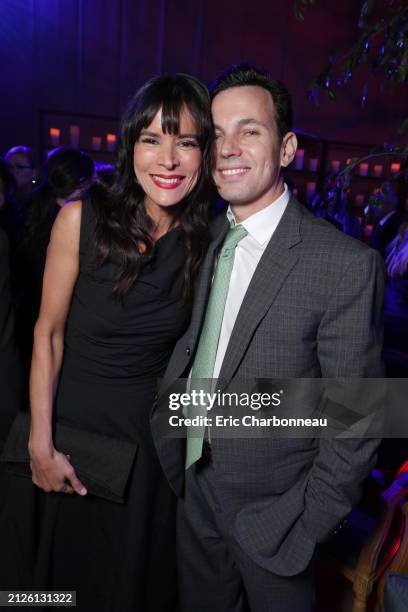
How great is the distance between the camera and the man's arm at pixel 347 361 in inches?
49.1

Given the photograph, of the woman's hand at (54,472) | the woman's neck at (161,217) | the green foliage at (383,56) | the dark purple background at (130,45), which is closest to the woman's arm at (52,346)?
the woman's hand at (54,472)

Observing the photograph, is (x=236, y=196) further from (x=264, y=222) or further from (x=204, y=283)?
(x=204, y=283)

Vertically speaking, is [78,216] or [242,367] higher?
[78,216]

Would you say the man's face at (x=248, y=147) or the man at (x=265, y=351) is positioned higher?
the man's face at (x=248, y=147)

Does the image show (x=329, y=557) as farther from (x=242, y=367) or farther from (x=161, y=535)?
(x=242, y=367)

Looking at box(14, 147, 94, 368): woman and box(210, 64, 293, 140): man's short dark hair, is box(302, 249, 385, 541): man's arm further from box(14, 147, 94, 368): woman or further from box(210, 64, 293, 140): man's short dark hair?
box(14, 147, 94, 368): woman

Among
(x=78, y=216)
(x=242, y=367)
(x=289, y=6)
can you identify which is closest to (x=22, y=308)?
(x=78, y=216)

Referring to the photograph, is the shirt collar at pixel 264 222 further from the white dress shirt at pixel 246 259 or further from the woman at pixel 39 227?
the woman at pixel 39 227

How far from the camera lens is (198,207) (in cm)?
164

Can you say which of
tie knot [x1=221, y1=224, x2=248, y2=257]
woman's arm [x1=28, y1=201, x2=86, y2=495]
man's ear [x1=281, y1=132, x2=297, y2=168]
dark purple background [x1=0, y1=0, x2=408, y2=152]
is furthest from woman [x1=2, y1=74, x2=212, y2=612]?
dark purple background [x1=0, y1=0, x2=408, y2=152]

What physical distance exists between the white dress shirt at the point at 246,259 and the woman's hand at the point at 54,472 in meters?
0.52

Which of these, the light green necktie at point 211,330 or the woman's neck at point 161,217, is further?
the woman's neck at point 161,217

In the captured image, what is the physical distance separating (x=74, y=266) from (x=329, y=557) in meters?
1.37

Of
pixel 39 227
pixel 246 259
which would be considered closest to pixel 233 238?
pixel 246 259
